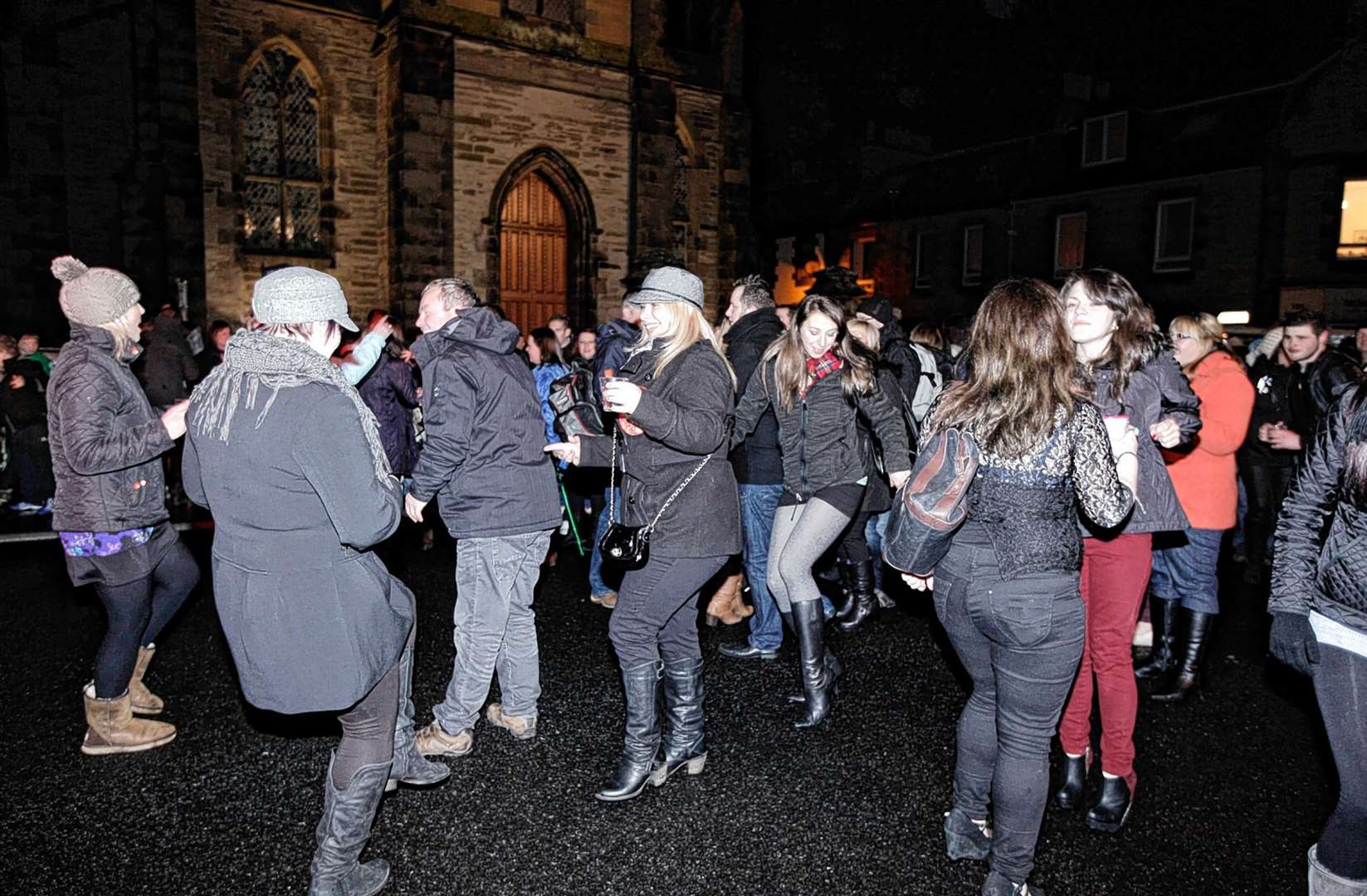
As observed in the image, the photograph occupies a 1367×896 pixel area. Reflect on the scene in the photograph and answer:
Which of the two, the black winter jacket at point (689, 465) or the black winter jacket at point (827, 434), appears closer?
the black winter jacket at point (689, 465)

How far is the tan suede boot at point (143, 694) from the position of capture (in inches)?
187

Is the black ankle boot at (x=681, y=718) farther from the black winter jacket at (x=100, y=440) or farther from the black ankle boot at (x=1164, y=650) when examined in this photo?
the black ankle boot at (x=1164, y=650)

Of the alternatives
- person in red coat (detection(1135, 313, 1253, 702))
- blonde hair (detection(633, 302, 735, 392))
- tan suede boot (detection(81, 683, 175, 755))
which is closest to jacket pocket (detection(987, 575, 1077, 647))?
blonde hair (detection(633, 302, 735, 392))

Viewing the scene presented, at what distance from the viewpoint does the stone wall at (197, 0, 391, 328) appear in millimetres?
15211

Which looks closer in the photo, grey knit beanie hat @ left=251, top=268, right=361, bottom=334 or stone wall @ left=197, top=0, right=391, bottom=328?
grey knit beanie hat @ left=251, top=268, right=361, bottom=334

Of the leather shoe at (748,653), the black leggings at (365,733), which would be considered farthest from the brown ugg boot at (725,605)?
the black leggings at (365,733)

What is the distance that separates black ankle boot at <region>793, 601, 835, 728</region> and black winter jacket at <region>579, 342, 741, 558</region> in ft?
3.15

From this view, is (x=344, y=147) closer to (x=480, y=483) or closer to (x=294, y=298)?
(x=480, y=483)

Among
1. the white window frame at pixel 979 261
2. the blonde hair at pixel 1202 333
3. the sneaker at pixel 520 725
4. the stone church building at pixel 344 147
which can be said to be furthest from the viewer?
the white window frame at pixel 979 261

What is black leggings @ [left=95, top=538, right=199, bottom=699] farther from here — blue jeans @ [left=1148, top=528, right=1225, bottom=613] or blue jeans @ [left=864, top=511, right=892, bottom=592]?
blue jeans @ [left=1148, top=528, right=1225, bottom=613]

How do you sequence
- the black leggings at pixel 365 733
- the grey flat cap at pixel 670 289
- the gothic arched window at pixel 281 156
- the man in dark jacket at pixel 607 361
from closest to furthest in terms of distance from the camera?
the black leggings at pixel 365 733
the grey flat cap at pixel 670 289
the man in dark jacket at pixel 607 361
the gothic arched window at pixel 281 156

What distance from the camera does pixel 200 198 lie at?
585 inches

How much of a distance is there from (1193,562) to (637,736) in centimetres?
341

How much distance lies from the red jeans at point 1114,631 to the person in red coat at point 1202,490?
5.15 feet
